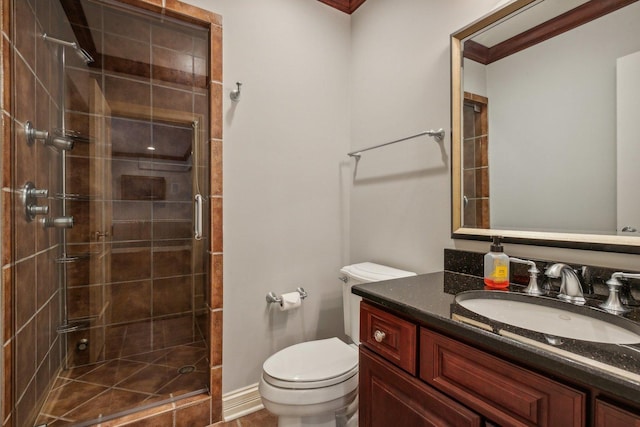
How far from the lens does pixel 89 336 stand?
192 centimetres

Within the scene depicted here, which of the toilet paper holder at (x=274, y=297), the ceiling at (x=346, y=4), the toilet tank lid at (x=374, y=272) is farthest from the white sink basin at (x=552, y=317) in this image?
the ceiling at (x=346, y=4)

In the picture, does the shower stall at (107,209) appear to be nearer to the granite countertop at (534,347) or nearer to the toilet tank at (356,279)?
the toilet tank at (356,279)

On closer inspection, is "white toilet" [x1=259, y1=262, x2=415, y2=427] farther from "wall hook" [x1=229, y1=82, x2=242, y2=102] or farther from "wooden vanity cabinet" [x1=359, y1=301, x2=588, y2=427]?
"wall hook" [x1=229, y1=82, x2=242, y2=102]

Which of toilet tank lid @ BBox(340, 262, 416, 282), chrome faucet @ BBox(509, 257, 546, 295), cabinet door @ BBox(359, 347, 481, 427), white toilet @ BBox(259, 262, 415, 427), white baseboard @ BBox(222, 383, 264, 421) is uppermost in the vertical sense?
chrome faucet @ BBox(509, 257, 546, 295)

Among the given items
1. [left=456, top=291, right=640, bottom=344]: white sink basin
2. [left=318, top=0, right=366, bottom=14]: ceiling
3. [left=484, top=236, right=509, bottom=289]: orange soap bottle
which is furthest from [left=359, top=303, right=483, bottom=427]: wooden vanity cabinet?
[left=318, top=0, right=366, bottom=14]: ceiling

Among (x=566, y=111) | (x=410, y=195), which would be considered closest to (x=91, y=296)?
(x=410, y=195)

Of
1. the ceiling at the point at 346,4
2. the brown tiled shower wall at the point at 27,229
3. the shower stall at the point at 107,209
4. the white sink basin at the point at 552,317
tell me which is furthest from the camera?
the ceiling at the point at 346,4

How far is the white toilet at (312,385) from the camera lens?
1.20 m

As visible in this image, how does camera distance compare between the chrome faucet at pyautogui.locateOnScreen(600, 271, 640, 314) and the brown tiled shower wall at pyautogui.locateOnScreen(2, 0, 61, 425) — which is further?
the brown tiled shower wall at pyautogui.locateOnScreen(2, 0, 61, 425)

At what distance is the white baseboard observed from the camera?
157 centimetres

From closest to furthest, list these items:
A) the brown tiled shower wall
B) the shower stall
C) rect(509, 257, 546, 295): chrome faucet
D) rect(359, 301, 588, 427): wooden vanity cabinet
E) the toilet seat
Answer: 1. rect(359, 301, 588, 427): wooden vanity cabinet
2. rect(509, 257, 546, 295): chrome faucet
3. the brown tiled shower wall
4. the toilet seat
5. the shower stall

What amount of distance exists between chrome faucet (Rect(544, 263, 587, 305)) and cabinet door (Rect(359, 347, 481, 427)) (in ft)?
1.60

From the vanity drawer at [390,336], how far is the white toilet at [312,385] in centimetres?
36

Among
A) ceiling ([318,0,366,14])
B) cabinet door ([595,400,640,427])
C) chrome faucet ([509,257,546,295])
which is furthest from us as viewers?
ceiling ([318,0,366,14])
